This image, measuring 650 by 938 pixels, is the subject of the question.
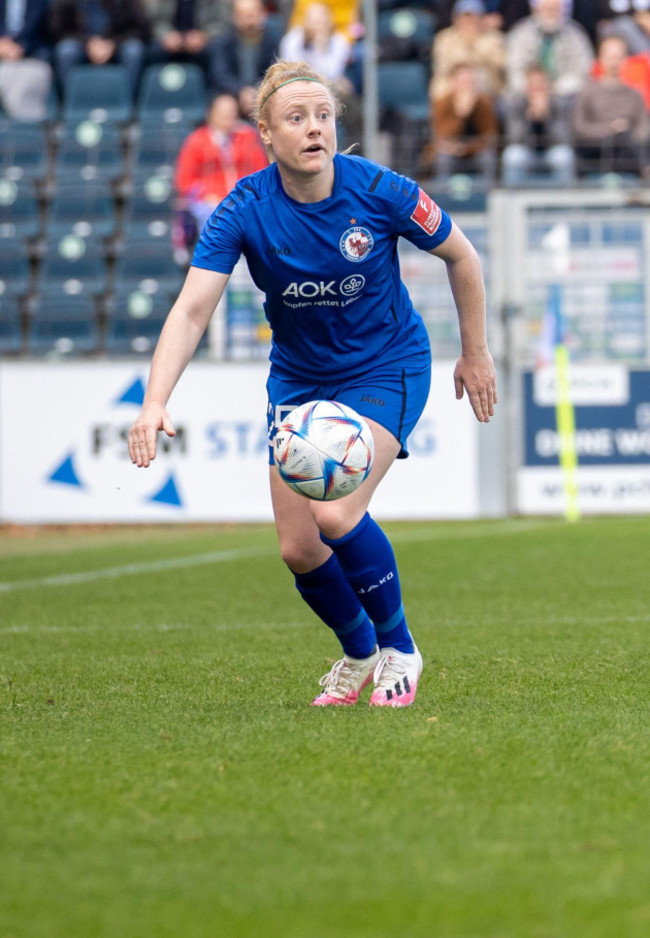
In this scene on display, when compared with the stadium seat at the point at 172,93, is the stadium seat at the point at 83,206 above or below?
below

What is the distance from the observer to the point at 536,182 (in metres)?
14.9

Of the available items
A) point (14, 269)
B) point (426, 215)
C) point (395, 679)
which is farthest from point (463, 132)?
point (395, 679)

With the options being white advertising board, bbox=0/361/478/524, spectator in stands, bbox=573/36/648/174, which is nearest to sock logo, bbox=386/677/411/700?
white advertising board, bbox=0/361/478/524

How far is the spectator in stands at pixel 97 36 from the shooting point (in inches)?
721

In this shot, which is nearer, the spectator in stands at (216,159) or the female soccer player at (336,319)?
the female soccer player at (336,319)

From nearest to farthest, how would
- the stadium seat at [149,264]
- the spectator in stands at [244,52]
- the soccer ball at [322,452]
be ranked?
the soccer ball at [322,452]
the stadium seat at [149,264]
the spectator in stands at [244,52]

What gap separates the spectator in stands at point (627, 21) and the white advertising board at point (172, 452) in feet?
18.5

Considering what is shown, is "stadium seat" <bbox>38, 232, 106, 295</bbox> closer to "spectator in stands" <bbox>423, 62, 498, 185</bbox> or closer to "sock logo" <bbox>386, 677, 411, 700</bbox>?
"spectator in stands" <bbox>423, 62, 498, 185</bbox>

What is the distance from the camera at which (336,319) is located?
445 cm

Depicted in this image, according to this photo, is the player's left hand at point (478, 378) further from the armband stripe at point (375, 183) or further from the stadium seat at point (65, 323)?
the stadium seat at point (65, 323)

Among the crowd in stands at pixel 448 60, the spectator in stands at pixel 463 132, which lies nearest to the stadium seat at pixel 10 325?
the crowd in stands at pixel 448 60

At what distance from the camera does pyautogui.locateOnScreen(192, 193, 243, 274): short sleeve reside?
4.32 metres

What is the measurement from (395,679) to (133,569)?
224 inches

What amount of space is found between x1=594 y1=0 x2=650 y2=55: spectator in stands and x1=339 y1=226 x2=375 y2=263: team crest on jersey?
13.4 m
